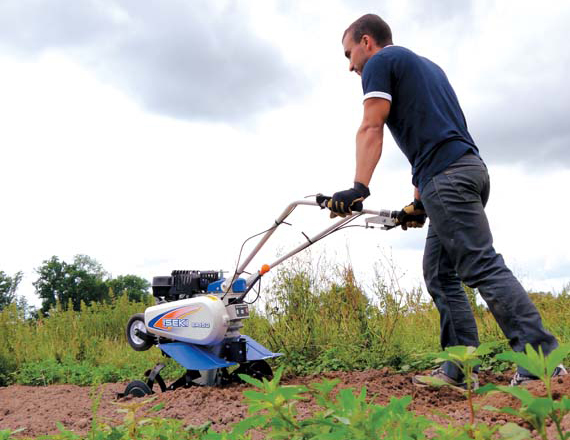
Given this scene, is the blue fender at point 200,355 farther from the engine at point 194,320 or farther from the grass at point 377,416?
the grass at point 377,416

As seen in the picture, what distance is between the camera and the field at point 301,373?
4.07 ft

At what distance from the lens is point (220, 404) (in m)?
3.56

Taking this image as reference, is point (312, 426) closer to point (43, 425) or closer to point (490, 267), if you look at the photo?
point (490, 267)

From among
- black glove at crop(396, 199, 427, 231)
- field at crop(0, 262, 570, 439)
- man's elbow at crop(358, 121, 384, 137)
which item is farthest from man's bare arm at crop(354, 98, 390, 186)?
field at crop(0, 262, 570, 439)

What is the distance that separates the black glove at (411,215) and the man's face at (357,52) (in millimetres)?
935

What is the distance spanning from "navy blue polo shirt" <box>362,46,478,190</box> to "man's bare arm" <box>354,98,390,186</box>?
7 centimetres

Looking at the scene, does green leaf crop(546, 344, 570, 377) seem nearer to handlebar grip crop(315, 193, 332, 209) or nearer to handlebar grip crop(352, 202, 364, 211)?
handlebar grip crop(352, 202, 364, 211)

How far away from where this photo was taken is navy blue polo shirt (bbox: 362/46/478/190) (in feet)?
11.2

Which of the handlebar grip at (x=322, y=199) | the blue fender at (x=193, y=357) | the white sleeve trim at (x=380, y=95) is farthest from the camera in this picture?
the blue fender at (x=193, y=357)

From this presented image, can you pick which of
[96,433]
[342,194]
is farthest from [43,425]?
[96,433]

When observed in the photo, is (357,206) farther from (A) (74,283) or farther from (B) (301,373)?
(A) (74,283)

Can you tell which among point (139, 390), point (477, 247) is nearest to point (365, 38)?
point (477, 247)

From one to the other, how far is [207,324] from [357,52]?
211cm

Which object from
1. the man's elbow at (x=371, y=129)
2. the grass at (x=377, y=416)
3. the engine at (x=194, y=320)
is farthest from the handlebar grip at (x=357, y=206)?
the grass at (x=377, y=416)
